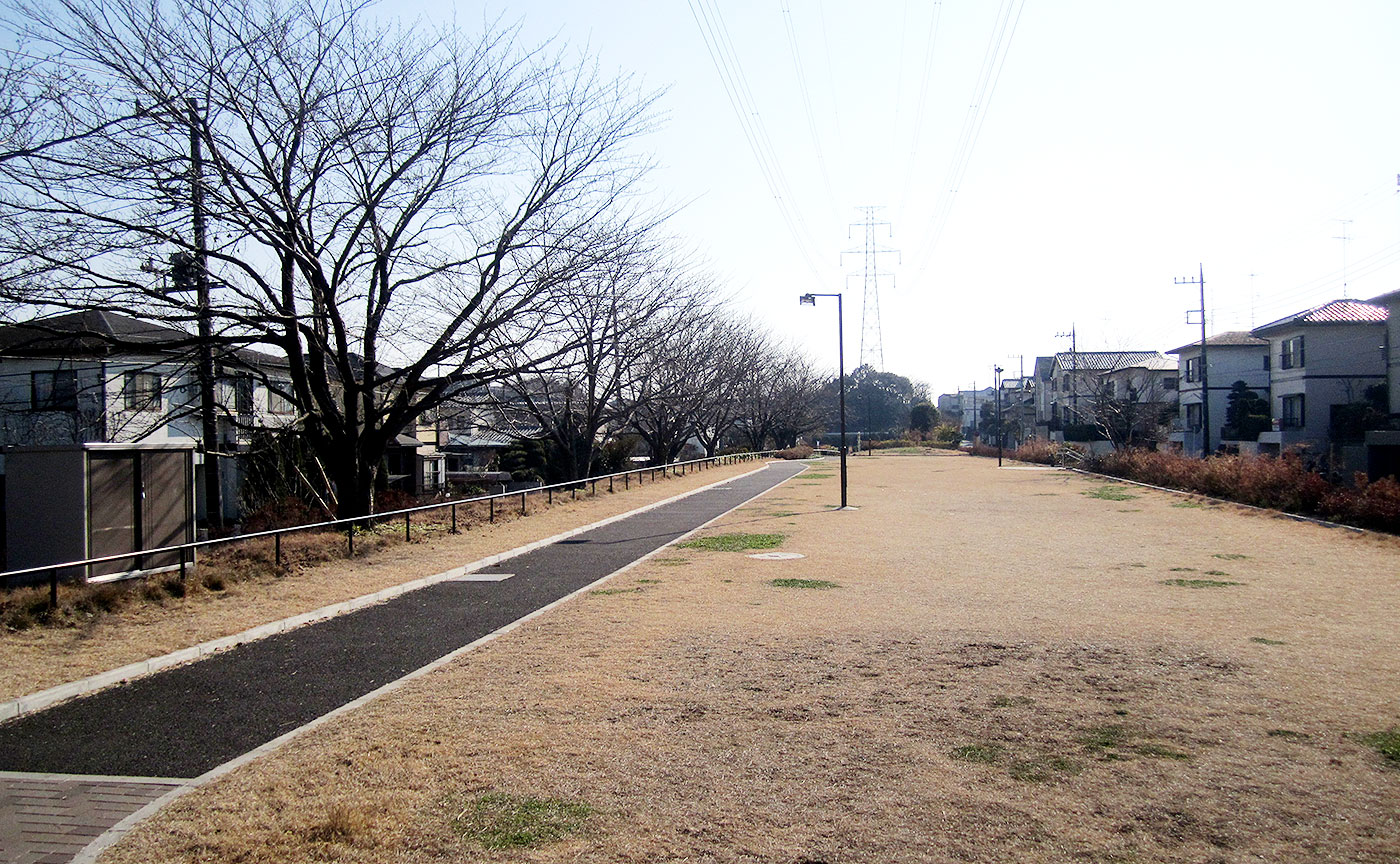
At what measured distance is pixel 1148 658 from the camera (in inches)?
316

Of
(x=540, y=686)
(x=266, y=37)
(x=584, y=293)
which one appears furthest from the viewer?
(x=584, y=293)

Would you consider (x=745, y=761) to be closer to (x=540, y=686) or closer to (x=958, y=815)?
(x=958, y=815)

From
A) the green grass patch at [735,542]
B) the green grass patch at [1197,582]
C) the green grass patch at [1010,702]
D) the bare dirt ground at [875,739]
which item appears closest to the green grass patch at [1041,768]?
the bare dirt ground at [875,739]

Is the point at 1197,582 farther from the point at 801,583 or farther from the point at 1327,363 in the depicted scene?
the point at 1327,363

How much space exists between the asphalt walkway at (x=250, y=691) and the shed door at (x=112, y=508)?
314 centimetres

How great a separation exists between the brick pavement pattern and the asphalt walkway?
5cm

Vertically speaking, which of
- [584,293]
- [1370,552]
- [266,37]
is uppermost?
[266,37]

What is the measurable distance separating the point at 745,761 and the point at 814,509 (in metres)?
20.6

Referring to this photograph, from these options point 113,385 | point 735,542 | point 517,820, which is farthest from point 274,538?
point 113,385

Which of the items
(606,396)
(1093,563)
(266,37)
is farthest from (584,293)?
(606,396)

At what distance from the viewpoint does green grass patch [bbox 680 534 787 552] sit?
56.9ft

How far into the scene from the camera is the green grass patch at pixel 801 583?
12.7m

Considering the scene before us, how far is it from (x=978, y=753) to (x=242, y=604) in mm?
8437

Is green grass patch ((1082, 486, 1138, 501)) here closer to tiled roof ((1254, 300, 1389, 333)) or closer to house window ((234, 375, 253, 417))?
tiled roof ((1254, 300, 1389, 333))
